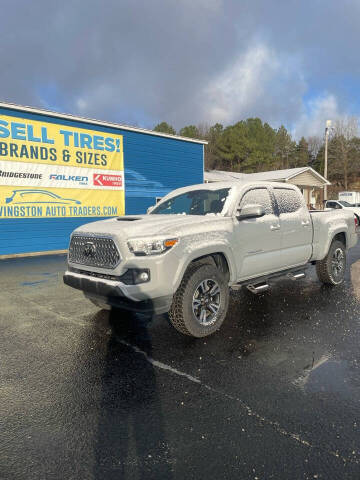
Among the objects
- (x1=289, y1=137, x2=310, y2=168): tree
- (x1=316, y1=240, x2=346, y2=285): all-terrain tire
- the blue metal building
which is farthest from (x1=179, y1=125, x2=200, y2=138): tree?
(x1=316, y1=240, x2=346, y2=285): all-terrain tire

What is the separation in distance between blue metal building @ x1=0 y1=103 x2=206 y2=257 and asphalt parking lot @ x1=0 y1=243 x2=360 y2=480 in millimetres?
7550

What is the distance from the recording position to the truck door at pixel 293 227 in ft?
18.1

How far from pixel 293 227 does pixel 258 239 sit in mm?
984

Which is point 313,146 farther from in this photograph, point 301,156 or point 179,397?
point 179,397

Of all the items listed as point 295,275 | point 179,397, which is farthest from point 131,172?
point 179,397

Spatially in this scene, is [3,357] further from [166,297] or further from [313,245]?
[313,245]

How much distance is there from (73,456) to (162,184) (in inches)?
572

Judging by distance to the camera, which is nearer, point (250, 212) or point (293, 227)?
point (250, 212)

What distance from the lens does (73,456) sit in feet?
7.31

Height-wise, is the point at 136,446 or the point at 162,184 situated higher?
the point at 162,184

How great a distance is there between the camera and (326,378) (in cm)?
319

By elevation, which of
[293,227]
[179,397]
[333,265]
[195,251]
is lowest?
[179,397]

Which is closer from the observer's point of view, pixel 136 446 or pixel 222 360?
pixel 136 446

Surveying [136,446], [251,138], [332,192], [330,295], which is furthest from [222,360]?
[332,192]
